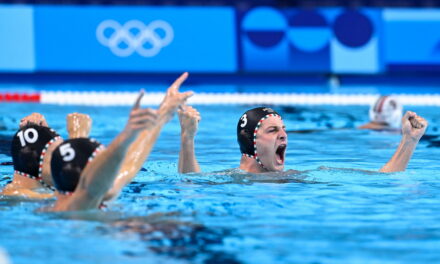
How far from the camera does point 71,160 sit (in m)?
3.69

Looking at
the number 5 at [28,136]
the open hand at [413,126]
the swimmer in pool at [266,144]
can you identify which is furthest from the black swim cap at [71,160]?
the open hand at [413,126]

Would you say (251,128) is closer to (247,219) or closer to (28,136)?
(247,219)

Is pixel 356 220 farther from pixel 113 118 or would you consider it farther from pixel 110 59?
pixel 110 59

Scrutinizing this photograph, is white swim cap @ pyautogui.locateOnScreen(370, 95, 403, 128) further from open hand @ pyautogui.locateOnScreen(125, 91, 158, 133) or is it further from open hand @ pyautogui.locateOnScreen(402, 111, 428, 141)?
open hand @ pyautogui.locateOnScreen(125, 91, 158, 133)

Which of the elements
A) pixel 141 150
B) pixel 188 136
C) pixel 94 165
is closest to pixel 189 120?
pixel 188 136

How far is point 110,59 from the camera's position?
11.5 metres

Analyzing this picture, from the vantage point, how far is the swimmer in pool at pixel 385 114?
820cm

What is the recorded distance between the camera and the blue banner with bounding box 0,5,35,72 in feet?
37.5

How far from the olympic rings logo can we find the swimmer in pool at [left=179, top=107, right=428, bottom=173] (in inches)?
244

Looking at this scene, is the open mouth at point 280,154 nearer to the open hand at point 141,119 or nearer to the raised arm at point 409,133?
the raised arm at point 409,133

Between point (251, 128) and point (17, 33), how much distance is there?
6805 mm

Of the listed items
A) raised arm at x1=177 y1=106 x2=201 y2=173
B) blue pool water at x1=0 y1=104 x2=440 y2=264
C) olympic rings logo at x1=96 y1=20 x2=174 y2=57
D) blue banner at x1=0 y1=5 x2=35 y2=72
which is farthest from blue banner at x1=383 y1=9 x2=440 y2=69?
raised arm at x1=177 y1=106 x2=201 y2=173

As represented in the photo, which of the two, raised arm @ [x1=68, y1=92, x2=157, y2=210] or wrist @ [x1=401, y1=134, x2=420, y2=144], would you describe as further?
wrist @ [x1=401, y1=134, x2=420, y2=144]

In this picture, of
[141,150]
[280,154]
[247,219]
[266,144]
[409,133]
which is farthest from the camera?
[280,154]
